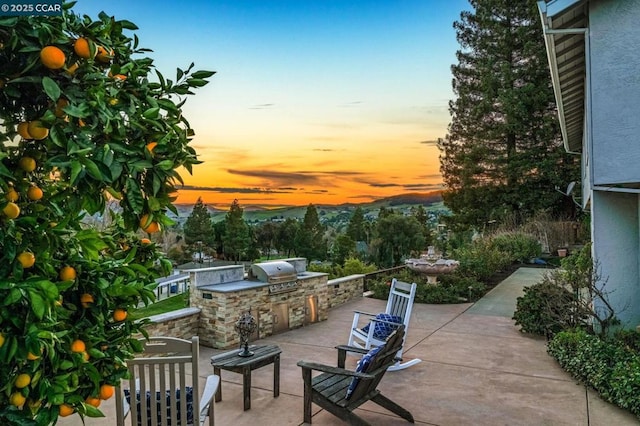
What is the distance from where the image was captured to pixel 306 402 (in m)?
4.24

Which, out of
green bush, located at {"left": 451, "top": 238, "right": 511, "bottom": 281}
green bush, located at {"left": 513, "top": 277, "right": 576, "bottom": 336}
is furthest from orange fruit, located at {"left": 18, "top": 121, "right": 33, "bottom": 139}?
green bush, located at {"left": 451, "top": 238, "right": 511, "bottom": 281}

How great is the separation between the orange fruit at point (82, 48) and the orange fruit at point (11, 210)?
1.35 feet

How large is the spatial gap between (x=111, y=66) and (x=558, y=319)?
713 centimetres

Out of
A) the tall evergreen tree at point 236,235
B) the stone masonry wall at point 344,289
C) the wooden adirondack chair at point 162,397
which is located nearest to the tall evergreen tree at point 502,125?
the tall evergreen tree at point 236,235

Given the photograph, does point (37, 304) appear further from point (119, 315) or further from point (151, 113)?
point (151, 113)

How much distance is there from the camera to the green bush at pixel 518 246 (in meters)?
16.3

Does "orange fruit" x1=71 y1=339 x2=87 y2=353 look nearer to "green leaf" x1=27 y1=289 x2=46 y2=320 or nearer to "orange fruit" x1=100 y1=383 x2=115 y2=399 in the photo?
"orange fruit" x1=100 y1=383 x2=115 y2=399

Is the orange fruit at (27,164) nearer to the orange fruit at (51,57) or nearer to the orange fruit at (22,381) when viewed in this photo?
the orange fruit at (51,57)

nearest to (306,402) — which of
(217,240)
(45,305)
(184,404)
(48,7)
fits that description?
(184,404)

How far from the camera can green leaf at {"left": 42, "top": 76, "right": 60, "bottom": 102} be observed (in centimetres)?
111

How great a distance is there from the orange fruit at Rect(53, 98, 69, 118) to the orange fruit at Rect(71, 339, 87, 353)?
66 cm

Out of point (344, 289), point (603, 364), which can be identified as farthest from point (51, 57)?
point (344, 289)

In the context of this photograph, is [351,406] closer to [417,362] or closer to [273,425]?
[273,425]

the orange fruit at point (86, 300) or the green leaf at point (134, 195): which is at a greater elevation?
the green leaf at point (134, 195)
